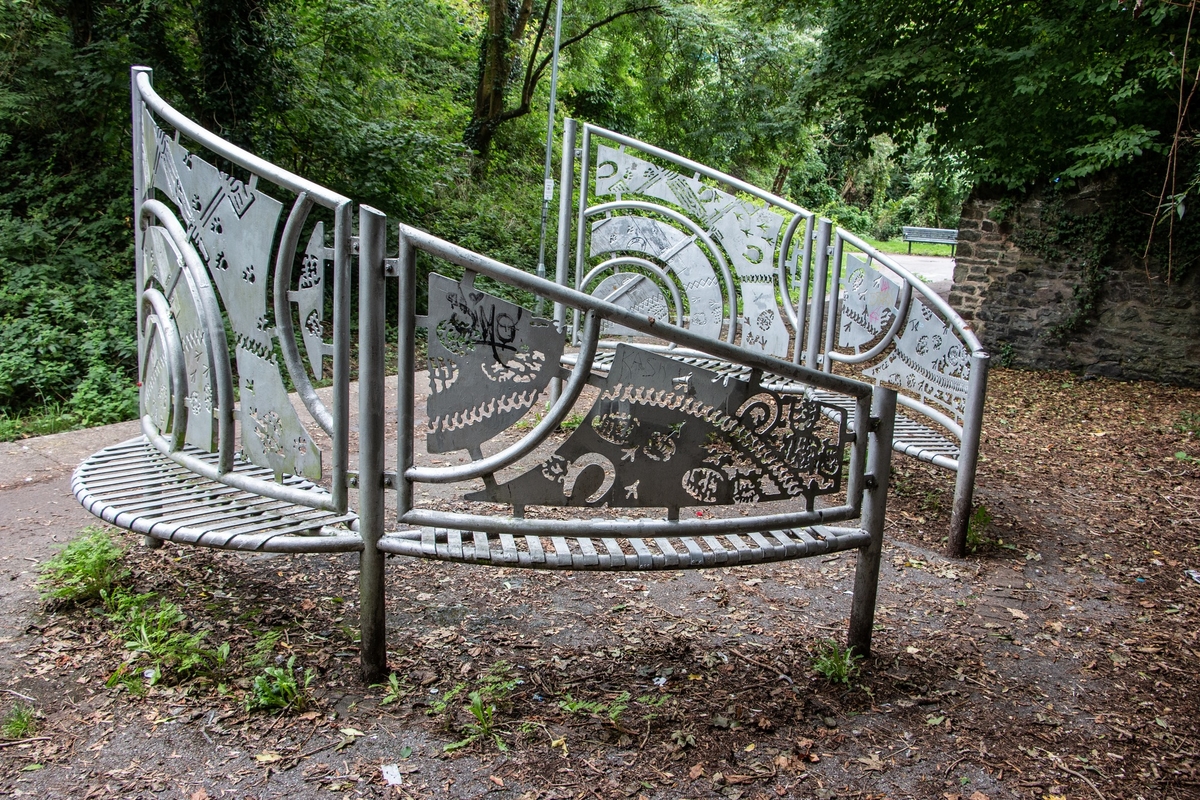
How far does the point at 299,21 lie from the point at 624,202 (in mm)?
5668

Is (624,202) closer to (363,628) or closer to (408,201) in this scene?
(363,628)

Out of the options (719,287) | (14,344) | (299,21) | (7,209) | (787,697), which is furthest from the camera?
(299,21)

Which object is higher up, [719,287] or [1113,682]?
[719,287]

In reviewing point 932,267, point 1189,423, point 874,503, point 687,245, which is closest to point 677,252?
point 687,245

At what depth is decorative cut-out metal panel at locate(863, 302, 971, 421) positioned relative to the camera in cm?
412

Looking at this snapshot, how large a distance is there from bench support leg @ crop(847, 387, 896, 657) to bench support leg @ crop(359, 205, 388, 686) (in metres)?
1.43

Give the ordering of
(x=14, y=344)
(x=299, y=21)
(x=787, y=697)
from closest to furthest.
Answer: (x=787, y=697) < (x=14, y=344) < (x=299, y=21)

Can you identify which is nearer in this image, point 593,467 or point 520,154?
point 593,467

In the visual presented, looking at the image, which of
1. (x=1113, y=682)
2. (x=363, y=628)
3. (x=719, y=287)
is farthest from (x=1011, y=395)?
(x=363, y=628)

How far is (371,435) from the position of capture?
2.36m

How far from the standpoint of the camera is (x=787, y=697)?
8.73 ft

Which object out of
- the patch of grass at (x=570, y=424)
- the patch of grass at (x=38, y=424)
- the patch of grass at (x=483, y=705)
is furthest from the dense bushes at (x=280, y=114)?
the patch of grass at (x=483, y=705)

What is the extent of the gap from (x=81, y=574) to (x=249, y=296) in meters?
1.16

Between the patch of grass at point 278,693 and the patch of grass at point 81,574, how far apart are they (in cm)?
88
